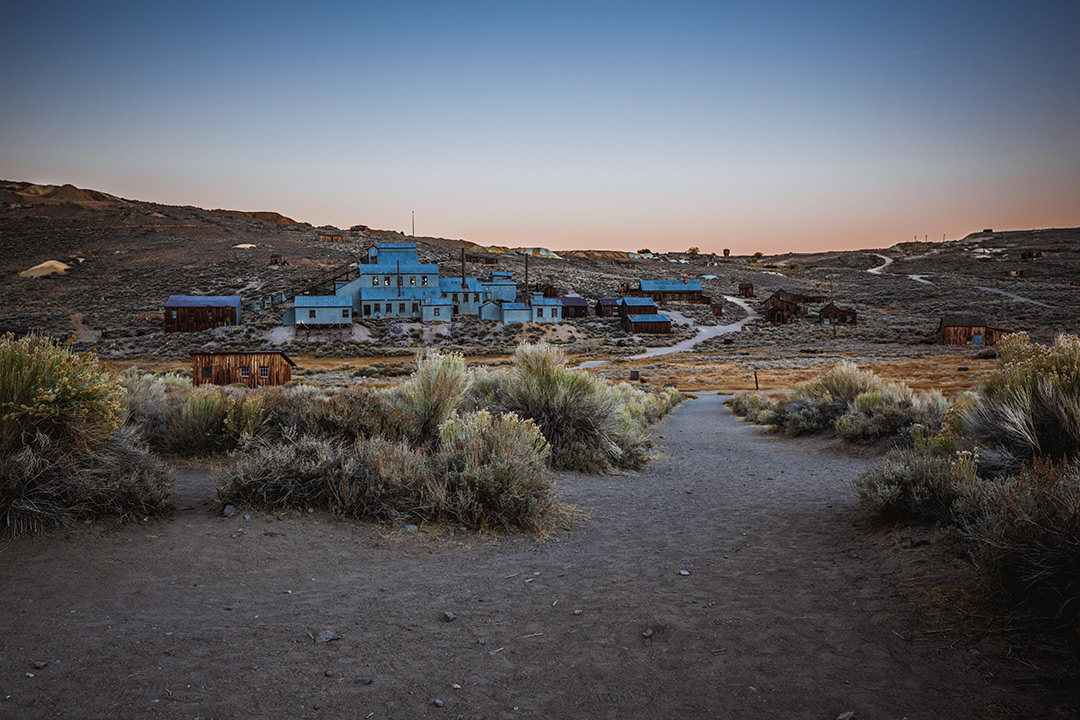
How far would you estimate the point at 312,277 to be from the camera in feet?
244

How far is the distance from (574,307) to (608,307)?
4.59 meters

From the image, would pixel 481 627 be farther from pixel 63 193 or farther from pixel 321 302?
pixel 63 193

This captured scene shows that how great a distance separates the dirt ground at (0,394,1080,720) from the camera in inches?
115

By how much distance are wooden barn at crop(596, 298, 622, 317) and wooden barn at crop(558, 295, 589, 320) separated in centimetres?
186

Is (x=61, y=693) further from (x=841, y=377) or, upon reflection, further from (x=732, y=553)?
(x=841, y=377)

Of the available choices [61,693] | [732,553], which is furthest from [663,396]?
[61,693]

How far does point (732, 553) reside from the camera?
5.36 metres

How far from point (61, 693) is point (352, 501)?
303cm

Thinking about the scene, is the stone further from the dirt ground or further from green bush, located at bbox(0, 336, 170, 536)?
green bush, located at bbox(0, 336, 170, 536)

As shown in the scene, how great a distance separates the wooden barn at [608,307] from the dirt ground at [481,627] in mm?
68591

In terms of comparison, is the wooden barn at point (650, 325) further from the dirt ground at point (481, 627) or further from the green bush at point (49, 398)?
the green bush at point (49, 398)

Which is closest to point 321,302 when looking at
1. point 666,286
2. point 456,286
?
point 456,286

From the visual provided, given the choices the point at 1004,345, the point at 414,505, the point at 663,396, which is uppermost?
the point at 1004,345

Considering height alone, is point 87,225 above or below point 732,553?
above
